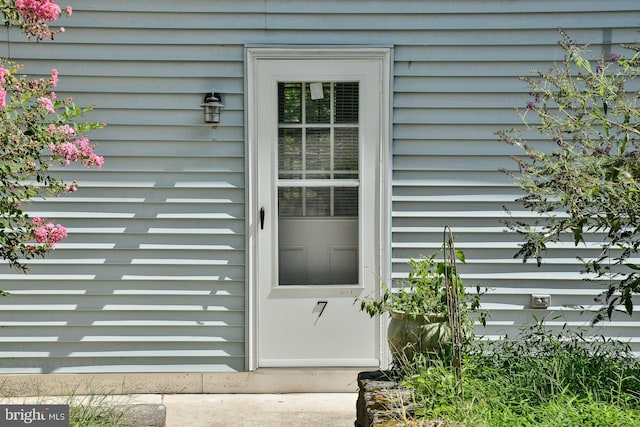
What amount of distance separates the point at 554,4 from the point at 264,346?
9.31 ft

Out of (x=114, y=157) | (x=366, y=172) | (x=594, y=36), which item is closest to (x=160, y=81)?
(x=114, y=157)

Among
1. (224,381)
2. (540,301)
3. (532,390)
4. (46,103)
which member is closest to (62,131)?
(46,103)

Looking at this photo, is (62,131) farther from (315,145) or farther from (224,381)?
(224,381)

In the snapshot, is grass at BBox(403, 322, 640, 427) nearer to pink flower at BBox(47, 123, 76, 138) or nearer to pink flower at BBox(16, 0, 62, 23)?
pink flower at BBox(47, 123, 76, 138)

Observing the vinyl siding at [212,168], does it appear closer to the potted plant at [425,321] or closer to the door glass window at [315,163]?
the door glass window at [315,163]

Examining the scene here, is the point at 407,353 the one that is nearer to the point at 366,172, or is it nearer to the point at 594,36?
the point at 366,172

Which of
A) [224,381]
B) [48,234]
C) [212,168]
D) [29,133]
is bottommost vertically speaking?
[224,381]

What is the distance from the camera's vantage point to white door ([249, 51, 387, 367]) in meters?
5.12

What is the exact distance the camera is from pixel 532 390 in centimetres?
349

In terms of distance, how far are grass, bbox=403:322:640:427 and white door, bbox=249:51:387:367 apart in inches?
50.9

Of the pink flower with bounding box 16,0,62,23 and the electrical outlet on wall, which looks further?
the electrical outlet on wall

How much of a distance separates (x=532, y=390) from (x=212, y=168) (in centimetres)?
253

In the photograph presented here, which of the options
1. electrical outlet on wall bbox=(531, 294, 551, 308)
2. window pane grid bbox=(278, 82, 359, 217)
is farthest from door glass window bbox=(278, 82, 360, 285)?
electrical outlet on wall bbox=(531, 294, 551, 308)

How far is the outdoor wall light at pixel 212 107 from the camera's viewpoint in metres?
5.05
